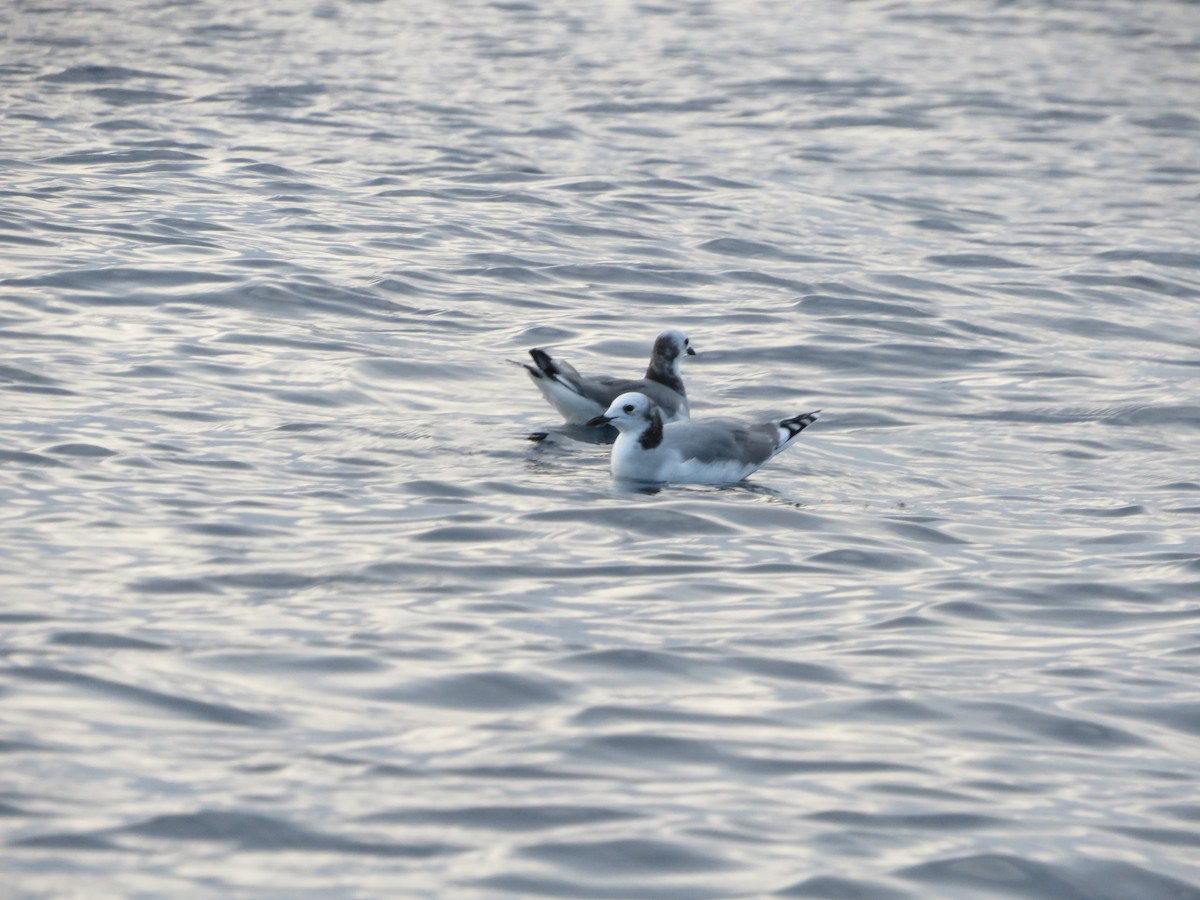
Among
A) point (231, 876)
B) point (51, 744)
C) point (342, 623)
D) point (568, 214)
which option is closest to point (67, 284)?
point (568, 214)

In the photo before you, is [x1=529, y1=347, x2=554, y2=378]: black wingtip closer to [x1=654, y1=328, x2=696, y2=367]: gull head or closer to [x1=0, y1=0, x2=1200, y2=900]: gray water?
[x1=0, y1=0, x2=1200, y2=900]: gray water

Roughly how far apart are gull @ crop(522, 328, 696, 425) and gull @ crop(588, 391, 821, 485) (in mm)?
741

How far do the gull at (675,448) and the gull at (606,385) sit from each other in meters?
0.74

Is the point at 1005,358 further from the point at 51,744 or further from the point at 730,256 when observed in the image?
the point at 51,744

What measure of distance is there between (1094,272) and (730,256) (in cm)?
357

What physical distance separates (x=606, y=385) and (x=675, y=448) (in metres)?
1.37

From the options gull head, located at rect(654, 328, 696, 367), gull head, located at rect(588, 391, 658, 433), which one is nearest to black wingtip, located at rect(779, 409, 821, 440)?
gull head, located at rect(588, 391, 658, 433)

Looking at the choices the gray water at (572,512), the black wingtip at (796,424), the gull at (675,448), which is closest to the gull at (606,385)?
the gray water at (572,512)

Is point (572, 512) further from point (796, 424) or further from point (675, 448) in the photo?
point (796, 424)

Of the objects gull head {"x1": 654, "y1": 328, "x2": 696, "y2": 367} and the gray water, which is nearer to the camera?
the gray water

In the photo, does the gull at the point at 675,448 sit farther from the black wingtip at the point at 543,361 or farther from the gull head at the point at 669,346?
the gull head at the point at 669,346

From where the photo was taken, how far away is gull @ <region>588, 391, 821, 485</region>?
1194cm

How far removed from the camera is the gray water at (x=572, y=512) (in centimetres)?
669

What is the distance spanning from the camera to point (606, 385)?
43.4 feet
